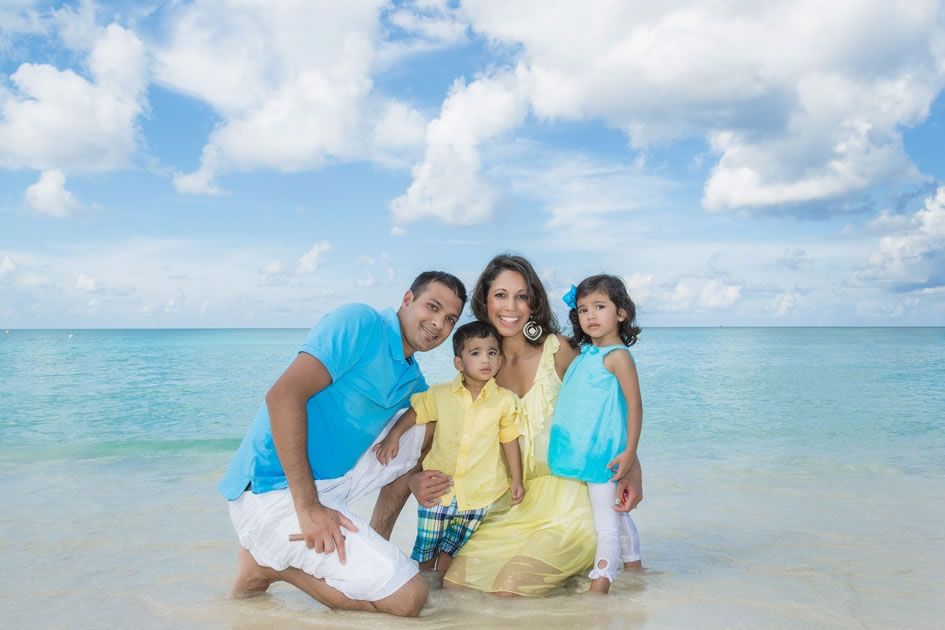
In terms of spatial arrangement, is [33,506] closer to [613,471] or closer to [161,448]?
[161,448]

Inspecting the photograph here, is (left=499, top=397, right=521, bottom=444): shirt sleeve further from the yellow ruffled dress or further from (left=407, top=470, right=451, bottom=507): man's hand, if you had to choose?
(left=407, top=470, right=451, bottom=507): man's hand

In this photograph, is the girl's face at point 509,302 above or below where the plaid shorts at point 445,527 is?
above

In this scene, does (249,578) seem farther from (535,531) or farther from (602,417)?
(602,417)

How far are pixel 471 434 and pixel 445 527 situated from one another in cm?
62

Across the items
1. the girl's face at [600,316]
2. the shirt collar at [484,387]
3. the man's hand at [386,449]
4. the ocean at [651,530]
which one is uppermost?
the girl's face at [600,316]

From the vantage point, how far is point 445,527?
416cm

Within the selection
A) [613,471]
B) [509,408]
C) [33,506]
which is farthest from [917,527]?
[33,506]

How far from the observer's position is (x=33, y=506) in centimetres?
618

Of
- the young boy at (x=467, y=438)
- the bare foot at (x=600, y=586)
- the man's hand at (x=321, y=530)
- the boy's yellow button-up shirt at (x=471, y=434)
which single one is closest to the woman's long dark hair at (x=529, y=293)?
the young boy at (x=467, y=438)

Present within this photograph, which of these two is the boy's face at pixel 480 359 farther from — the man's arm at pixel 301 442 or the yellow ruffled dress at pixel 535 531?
the man's arm at pixel 301 442

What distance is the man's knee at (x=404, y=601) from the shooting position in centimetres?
349

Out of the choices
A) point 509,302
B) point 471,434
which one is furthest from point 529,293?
point 471,434

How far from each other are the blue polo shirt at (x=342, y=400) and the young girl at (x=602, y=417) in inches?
41.5

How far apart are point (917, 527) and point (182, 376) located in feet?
70.4
